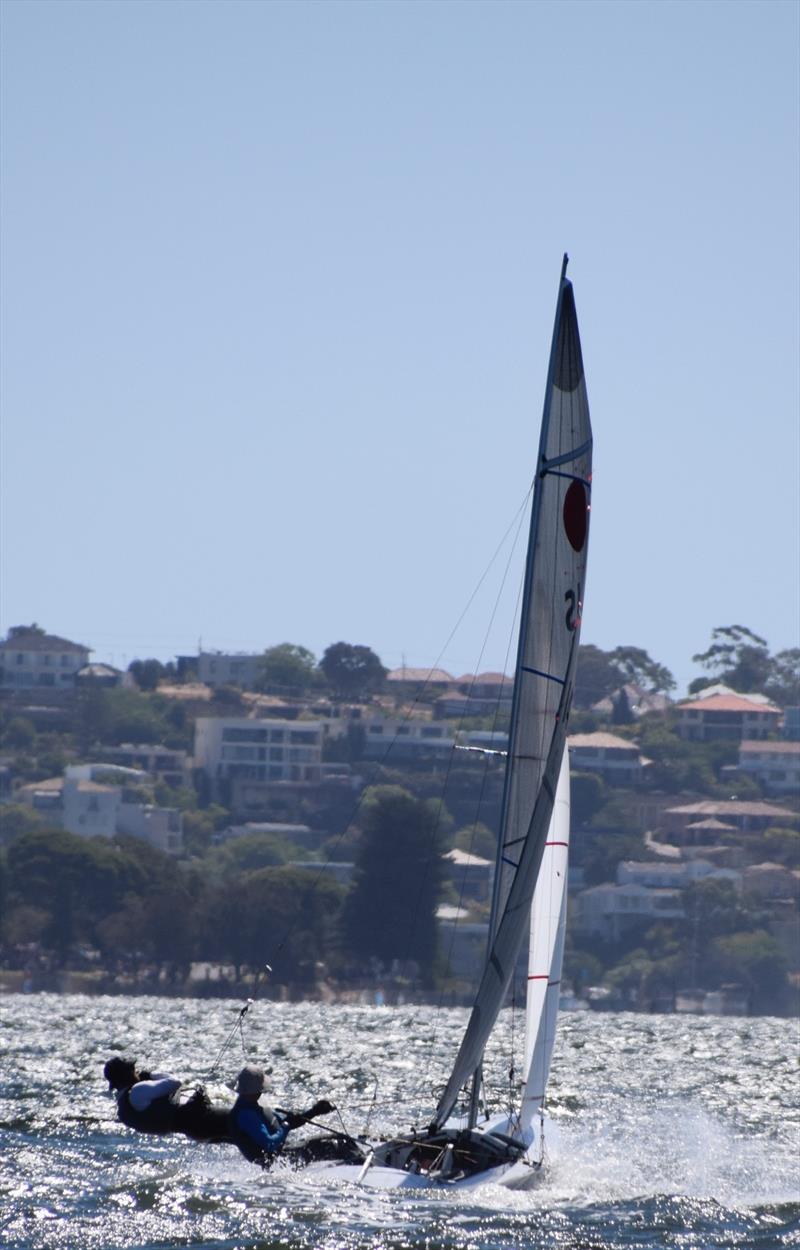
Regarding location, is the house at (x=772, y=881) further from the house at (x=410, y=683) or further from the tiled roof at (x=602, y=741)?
the house at (x=410, y=683)

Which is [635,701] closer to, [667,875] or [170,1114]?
[667,875]

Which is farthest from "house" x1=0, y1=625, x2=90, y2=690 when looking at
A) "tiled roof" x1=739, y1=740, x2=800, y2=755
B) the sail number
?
the sail number

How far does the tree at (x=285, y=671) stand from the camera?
526 ft

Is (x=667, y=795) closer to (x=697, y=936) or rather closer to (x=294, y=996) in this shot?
(x=697, y=936)

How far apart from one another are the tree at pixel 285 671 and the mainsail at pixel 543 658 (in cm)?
13976

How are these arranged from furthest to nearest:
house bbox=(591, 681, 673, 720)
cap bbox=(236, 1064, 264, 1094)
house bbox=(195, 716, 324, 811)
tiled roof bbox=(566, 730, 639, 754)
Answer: house bbox=(591, 681, 673, 720) < house bbox=(195, 716, 324, 811) < tiled roof bbox=(566, 730, 639, 754) < cap bbox=(236, 1064, 264, 1094)

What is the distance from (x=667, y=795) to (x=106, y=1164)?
113 meters

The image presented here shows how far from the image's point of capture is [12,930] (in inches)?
3263

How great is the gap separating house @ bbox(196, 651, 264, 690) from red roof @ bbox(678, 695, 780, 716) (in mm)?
33249

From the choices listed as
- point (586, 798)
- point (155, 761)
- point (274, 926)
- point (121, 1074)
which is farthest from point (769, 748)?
point (121, 1074)

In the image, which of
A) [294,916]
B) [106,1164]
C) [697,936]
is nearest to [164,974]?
[294,916]

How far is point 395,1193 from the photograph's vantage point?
17.7 meters

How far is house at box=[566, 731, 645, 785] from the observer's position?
132250 millimetres

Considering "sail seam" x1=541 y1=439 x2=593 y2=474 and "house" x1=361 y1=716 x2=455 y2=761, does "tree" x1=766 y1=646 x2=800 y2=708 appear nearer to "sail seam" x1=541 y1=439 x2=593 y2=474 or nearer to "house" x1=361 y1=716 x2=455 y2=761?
"house" x1=361 y1=716 x2=455 y2=761
